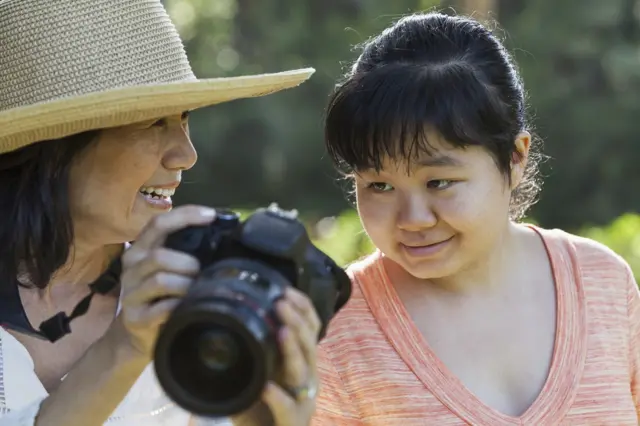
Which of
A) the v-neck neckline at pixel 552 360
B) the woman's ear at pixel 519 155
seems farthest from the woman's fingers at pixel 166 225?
the woman's ear at pixel 519 155

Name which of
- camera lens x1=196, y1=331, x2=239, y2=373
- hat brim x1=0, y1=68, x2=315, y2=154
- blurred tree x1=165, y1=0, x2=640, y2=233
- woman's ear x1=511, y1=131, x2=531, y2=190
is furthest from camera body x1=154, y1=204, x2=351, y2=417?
blurred tree x1=165, y1=0, x2=640, y2=233

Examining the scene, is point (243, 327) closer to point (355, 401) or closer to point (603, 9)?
point (355, 401)

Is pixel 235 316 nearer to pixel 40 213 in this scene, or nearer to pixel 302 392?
pixel 302 392

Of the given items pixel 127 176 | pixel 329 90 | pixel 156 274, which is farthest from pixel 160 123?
pixel 329 90

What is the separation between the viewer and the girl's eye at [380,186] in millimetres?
2279

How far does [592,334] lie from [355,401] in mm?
508

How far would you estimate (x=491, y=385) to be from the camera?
233 centimetres

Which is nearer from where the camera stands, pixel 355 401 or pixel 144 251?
pixel 144 251

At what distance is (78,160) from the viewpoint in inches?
92.9

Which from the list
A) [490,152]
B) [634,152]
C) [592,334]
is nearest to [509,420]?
[592,334]

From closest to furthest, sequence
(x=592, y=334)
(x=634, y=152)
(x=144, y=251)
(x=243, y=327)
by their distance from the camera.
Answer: (x=243, y=327)
(x=144, y=251)
(x=592, y=334)
(x=634, y=152)

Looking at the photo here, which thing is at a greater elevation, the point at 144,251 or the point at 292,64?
the point at 144,251

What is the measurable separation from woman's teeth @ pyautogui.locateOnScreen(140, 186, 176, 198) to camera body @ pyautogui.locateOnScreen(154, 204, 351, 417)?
57cm

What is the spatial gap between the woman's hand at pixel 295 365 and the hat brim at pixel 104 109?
644 mm
